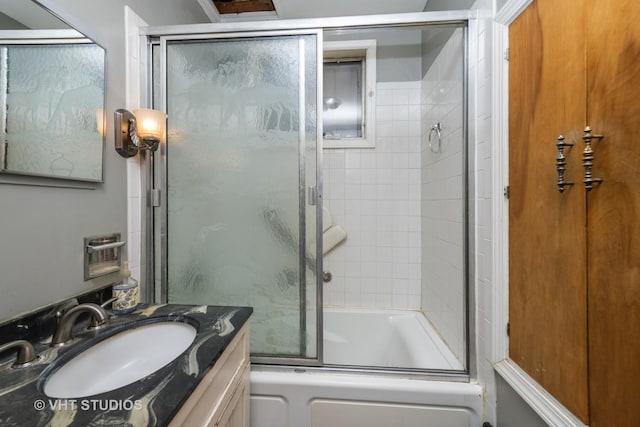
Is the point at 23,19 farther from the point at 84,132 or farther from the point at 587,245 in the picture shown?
the point at 587,245

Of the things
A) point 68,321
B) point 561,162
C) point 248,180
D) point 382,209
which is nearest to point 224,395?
point 68,321

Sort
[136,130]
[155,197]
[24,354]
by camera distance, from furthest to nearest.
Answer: [155,197] < [136,130] < [24,354]

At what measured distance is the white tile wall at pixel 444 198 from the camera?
4.47 ft

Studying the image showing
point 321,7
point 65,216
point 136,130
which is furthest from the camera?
point 321,7

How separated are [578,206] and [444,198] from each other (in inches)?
34.5

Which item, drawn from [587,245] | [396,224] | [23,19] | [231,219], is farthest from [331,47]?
[587,245]

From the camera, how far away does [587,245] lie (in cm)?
70

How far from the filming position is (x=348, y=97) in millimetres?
2203

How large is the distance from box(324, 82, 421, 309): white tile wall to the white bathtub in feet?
0.34

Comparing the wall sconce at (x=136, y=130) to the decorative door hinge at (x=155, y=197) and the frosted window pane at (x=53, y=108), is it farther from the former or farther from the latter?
the decorative door hinge at (x=155, y=197)

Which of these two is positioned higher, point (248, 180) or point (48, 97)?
point (48, 97)

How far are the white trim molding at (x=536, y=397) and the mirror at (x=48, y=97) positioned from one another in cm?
180

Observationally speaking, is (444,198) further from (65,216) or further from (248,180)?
(65,216)

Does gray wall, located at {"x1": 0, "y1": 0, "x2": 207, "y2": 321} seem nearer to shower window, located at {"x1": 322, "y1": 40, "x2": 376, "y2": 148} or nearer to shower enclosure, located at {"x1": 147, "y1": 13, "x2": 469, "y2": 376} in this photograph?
shower enclosure, located at {"x1": 147, "y1": 13, "x2": 469, "y2": 376}
